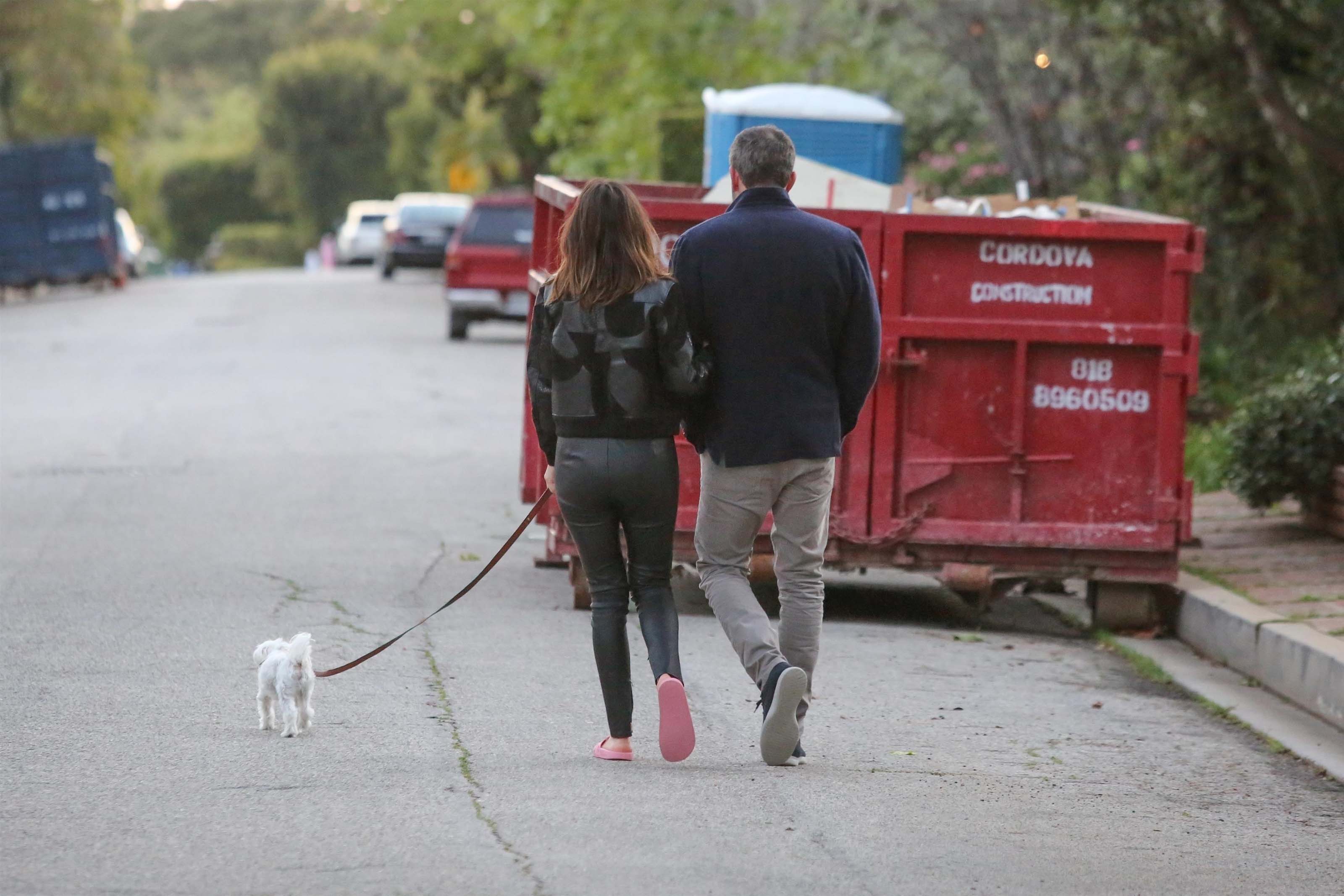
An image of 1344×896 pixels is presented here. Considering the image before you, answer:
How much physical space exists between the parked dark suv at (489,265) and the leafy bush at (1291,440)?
1375 centimetres

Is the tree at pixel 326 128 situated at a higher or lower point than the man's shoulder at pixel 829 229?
higher

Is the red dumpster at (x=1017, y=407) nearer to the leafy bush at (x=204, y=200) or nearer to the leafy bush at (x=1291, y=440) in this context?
the leafy bush at (x=1291, y=440)

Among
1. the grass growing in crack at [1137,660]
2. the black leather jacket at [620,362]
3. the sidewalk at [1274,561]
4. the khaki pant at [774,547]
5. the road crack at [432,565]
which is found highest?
the black leather jacket at [620,362]

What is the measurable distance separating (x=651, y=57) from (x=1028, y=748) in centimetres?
1873

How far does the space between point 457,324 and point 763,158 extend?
18.8 meters

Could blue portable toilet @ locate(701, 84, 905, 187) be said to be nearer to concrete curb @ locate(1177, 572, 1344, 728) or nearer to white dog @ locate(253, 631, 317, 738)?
concrete curb @ locate(1177, 572, 1344, 728)

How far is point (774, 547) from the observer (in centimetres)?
595

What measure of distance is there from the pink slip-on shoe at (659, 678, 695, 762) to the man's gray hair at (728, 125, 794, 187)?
152cm

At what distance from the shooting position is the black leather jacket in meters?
5.50

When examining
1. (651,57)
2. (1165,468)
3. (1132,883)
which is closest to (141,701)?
(1132,883)

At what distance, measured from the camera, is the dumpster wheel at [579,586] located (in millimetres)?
8523

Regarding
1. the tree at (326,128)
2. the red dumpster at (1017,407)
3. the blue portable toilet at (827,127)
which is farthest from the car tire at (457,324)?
the tree at (326,128)

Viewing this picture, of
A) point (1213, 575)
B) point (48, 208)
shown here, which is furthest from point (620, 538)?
point (48, 208)

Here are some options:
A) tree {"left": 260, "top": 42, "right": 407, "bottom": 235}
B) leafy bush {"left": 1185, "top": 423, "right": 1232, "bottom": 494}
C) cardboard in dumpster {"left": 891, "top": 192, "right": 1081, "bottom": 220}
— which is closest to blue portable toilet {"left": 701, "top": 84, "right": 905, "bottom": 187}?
leafy bush {"left": 1185, "top": 423, "right": 1232, "bottom": 494}
